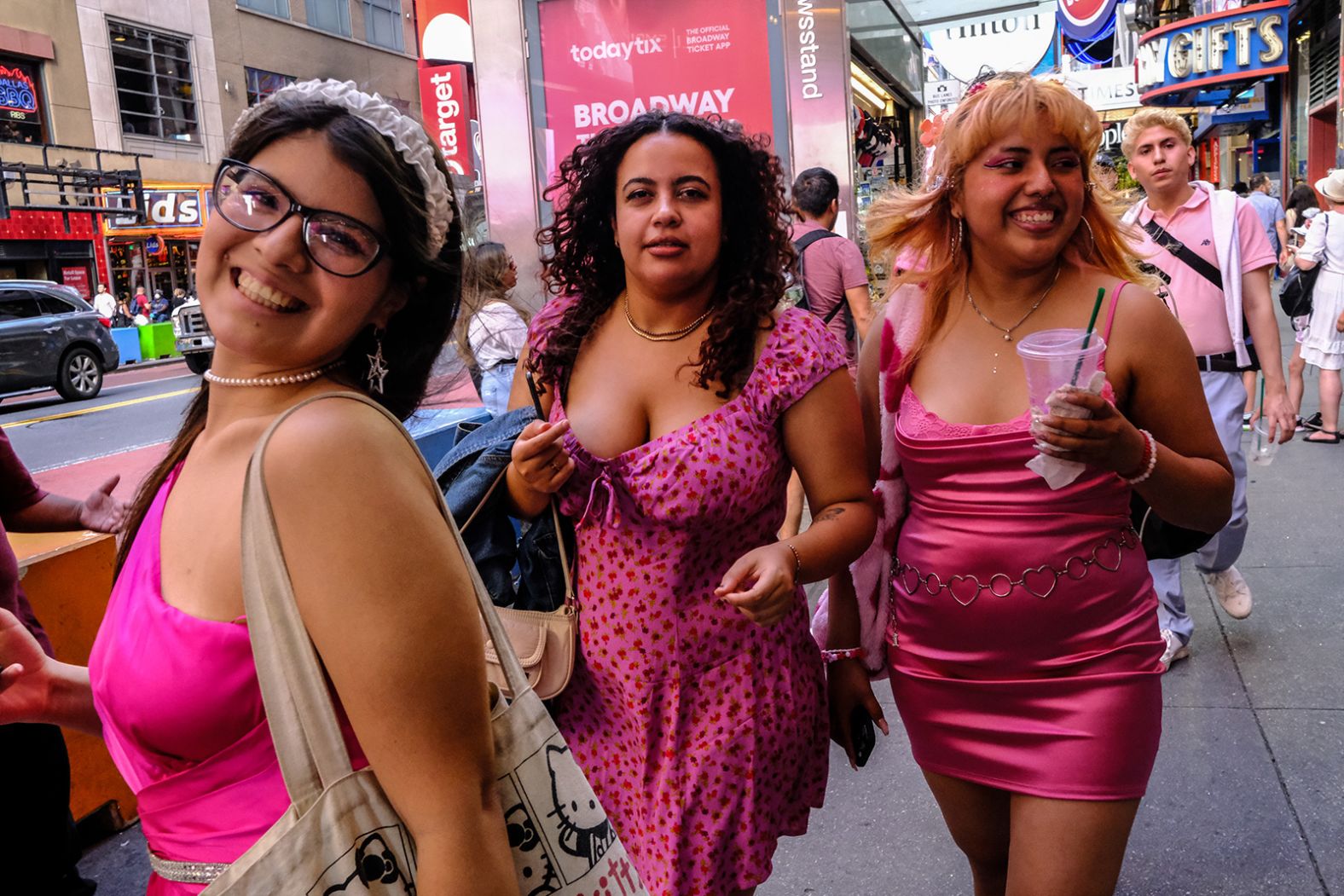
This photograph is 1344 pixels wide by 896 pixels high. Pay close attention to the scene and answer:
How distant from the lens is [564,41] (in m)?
6.78

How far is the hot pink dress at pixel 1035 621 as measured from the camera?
2115mm

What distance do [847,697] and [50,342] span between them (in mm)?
18162

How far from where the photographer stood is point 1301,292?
8.36 metres

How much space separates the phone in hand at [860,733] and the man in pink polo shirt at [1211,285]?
8.00 ft

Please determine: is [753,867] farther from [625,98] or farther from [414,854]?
[625,98]

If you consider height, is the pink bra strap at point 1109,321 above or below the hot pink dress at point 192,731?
above

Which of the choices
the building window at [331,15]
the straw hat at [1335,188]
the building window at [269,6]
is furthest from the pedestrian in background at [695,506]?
the building window at [331,15]

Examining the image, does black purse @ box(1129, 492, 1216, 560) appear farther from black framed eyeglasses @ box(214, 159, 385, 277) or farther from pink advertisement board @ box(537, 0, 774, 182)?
pink advertisement board @ box(537, 0, 774, 182)

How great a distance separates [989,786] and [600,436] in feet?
3.67

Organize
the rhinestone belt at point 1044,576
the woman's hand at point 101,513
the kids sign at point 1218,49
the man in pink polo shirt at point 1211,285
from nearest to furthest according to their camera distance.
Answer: the rhinestone belt at point 1044,576, the woman's hand at point 101,513, the man in pink polo shirt at point 1211,285, the kids sign at point 1218,49

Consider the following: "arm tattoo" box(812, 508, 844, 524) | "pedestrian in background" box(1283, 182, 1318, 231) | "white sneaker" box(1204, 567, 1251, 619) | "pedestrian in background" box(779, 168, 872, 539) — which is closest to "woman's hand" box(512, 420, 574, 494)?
"arm tattoo" box(812, 508, 844, 524)

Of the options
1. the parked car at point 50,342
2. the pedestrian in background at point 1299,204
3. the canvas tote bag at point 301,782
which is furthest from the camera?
the parked car at point 50,342

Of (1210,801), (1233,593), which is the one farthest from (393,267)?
(1233,593)

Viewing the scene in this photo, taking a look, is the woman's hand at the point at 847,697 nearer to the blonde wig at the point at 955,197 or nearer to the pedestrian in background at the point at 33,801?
the blonde wig at the point at 955,197
